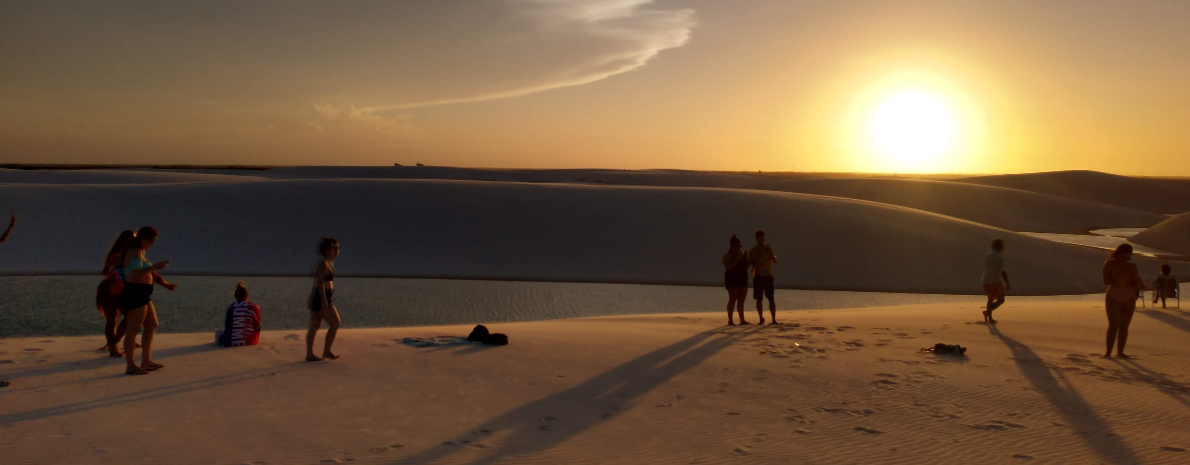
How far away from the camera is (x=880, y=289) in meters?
20.9

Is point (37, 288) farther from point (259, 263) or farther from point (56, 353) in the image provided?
point (56, 353)

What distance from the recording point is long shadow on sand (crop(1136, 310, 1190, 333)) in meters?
11.0

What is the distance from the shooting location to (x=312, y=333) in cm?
762

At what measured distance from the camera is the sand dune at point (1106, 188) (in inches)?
3068

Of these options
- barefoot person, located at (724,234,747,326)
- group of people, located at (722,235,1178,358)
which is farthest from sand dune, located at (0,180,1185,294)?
barefoot person, located at (724,234,747,326)

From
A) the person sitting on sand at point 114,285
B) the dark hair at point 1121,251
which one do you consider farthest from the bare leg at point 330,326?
the dark hair at point 1121,251

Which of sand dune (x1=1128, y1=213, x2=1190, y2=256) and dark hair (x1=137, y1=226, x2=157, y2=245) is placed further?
sand dune (x1=1128, y1=213, x2=1190, y2=256)

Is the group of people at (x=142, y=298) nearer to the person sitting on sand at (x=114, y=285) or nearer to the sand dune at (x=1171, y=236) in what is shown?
the person sitting on sand at (x=114, y=285)

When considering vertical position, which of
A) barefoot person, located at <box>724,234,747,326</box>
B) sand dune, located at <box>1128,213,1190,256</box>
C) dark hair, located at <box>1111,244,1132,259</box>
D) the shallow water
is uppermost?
sand dune, located at <box>1128,213,1190,256</box>

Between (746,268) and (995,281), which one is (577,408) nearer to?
(746,268)

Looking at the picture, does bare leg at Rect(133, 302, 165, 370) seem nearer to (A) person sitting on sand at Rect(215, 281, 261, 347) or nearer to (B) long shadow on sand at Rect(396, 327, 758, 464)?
(A) person sitting on sand at Rect(215, 281, 261, 347)

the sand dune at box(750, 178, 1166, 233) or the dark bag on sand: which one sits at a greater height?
the sand dune at box(750, 178, 1166, 233)

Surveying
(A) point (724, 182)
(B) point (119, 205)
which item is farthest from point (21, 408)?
(A) point (724, 182)

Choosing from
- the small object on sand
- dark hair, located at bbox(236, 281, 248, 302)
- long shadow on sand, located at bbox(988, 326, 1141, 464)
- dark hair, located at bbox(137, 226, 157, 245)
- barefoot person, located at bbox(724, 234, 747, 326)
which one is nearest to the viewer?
long shadow on sand, located at bbox(988, 326, 1141, 464)
